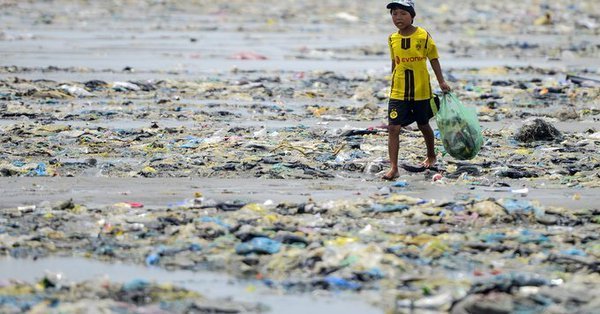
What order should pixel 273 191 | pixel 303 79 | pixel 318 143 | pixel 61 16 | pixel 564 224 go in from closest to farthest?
1. pixel 564 224
2. pixel 273 191
3. pixel 318 143
4. pixel 303 79
5. pixel 61 16

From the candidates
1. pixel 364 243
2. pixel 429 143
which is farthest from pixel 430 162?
pixel 364 243

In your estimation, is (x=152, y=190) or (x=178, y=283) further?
(x=152, y=190)

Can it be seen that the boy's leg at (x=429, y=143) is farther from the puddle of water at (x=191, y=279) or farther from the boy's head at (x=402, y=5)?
the puddle of water at (x=191, y=279)

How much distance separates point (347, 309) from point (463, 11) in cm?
3108

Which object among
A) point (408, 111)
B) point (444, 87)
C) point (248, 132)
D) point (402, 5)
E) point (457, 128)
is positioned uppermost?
point (402, 5)

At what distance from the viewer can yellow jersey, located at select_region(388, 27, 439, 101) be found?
31.9 ft

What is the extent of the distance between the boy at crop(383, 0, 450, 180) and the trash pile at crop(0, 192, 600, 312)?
1.22 metres

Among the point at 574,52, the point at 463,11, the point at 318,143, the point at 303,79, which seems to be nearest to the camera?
the point at 318,143

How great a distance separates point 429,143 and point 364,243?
2.90 meters

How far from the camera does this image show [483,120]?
45.1 ft

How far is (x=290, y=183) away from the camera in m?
9.66

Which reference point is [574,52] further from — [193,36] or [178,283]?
[178,283]

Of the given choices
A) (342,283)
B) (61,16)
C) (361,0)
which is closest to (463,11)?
(361,0)

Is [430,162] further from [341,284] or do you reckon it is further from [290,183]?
[341,284]
